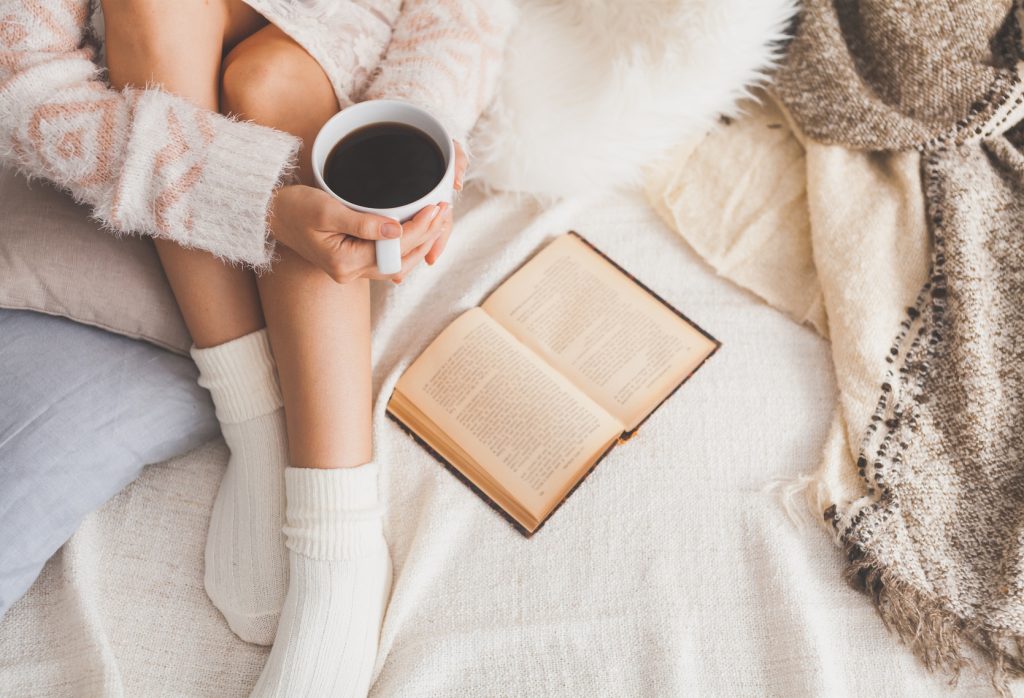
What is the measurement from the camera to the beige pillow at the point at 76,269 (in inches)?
30.2

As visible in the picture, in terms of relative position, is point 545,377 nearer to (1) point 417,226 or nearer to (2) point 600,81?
(1) point 417,226

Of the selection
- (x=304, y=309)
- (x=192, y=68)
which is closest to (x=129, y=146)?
(x=192, y=68)

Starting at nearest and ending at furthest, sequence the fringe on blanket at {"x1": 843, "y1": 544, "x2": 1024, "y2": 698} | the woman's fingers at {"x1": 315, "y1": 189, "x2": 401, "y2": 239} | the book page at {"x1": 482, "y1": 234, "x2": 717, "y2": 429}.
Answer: the woman's fingers at {"x1": 315, "y1": 189, "x2": 401, "y2": 239}
the fringe on blanket at {"x1": 843, "y1": 544, "x2": 1024, "y2": 698}
the book page at {"x1": 482, "y1": 234, "x2": 717, "y2": 429}

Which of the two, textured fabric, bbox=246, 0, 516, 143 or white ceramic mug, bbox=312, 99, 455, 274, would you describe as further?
textured fabric, bbox=246, 0, 516, 143

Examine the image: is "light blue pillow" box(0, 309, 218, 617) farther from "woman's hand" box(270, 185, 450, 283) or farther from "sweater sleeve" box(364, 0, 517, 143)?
"sweater sleeve" box(364, 0, 517, 143)

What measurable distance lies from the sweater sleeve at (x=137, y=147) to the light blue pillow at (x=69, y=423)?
0.54 feet

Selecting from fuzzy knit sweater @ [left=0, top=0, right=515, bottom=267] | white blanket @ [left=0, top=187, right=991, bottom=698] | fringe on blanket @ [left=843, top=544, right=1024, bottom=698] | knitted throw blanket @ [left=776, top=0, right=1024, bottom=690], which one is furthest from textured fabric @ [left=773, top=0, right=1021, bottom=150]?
fuzzy knit sweater @ [left=0, top=0, right=515, bottom=267]

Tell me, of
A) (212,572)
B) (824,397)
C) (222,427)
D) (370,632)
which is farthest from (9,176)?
(824,397)

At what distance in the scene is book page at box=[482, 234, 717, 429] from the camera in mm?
874

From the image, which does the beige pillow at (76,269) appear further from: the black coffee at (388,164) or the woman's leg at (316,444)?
the black coffee at (388,164)

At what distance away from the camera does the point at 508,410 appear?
0.84 m

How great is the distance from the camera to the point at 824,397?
0.88 m

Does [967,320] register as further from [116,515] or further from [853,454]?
[116,515]

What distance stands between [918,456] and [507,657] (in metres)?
0.49
